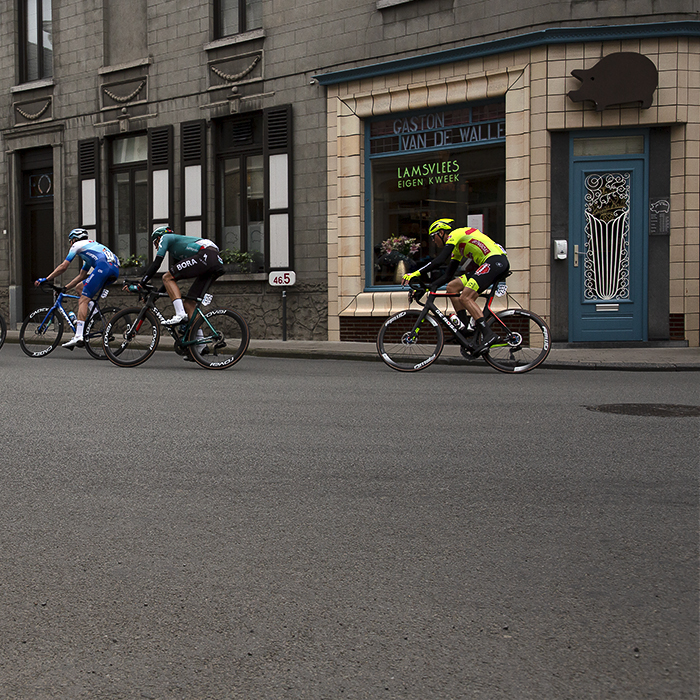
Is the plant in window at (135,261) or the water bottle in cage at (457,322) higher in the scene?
the plant in window at (135,261)

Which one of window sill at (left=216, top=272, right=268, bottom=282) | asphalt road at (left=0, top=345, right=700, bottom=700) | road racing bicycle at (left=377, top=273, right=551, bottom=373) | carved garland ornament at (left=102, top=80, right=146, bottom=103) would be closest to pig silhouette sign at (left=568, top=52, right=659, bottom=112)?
road racing bicycle at (left=377, top=273, right=551, bottom=373)

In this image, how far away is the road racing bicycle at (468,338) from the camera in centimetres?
1163

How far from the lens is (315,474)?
554 centimetres

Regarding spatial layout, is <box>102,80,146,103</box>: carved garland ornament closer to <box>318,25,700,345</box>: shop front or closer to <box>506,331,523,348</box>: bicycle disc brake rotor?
<box>318,25,700,345</box>: shop front

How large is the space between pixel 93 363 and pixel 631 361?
6.96 m

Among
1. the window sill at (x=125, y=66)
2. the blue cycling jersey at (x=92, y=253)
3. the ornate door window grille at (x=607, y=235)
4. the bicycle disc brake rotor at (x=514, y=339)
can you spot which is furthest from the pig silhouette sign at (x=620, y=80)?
the window sill at (x=125, y=66)

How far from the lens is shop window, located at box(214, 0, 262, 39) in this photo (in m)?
18.6

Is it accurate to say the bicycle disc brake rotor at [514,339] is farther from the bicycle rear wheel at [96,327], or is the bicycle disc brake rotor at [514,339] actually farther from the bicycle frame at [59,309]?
the bicycle frame at [59,309]

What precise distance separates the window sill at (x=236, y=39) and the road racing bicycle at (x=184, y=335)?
7.65 meters

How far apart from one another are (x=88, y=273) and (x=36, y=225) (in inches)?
378

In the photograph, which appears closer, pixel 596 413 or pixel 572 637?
pixel 572 637

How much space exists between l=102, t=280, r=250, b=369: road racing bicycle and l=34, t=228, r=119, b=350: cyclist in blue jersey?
3.55 ft

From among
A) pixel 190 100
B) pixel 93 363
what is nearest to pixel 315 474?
pixel 93 363

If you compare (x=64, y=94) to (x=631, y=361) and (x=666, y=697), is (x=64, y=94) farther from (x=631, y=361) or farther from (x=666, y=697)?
(x=666, y=697)
